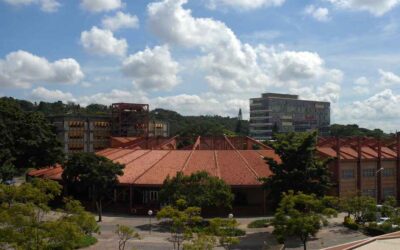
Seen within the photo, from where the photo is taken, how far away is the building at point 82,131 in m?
119

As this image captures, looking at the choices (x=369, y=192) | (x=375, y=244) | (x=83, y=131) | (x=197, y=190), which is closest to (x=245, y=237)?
(x=197, y=190)

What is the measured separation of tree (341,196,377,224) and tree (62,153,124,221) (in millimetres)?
24079

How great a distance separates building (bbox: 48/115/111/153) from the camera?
119m

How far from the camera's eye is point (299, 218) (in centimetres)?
3431

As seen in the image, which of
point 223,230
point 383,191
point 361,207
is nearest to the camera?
point 223,230

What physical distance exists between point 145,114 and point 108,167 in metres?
75.4

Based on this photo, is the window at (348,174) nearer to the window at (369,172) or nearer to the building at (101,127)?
the window at (369,172)

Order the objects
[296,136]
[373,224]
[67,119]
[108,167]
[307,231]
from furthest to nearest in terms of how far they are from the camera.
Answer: [67,119]
[108,167]
[296,136]
[373,224]
[307,231]

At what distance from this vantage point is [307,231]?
112 feet

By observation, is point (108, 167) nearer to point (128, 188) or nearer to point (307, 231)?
point (128, 188)

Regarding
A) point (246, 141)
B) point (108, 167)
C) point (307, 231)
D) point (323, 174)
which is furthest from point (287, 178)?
point (246, 141)

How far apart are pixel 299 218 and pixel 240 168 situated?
2536cm

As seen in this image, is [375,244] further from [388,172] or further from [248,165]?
[388,172]

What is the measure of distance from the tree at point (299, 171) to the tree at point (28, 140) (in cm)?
3293
